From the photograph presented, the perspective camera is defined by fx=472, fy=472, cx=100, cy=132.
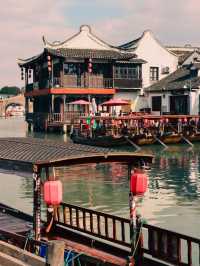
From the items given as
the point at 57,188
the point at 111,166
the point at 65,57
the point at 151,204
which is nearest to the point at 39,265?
the point at 57,188

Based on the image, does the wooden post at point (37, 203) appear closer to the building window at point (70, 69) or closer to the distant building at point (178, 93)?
the distant building at point (178, 93)

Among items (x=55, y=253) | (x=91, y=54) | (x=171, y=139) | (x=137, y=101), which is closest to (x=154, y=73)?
(x=137, y=101)

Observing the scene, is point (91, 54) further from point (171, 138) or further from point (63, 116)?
point (171, 138)

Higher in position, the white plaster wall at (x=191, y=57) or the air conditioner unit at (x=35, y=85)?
the white plaster wall at (x=191, y=57)

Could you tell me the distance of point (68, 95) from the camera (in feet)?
149

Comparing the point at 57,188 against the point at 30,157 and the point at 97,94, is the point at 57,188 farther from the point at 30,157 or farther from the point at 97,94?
the point at 97,94

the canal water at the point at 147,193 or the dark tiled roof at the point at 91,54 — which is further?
the dark tiled roof at the point at 91,54

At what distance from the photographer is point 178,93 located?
45.4 m

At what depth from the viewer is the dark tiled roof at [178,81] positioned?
146ft

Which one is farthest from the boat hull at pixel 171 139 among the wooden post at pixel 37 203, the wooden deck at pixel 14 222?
the wooden post at pixel 37 203

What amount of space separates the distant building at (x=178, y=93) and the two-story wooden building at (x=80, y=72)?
223cm

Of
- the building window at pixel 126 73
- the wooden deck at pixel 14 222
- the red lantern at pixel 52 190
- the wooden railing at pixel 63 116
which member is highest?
the building window at pixel 126 73

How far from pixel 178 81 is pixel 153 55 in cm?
704

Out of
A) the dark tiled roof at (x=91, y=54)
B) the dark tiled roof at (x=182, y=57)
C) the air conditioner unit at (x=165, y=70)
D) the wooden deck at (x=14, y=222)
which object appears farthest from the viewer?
the dark tiled roof at (x=182, y=57)
